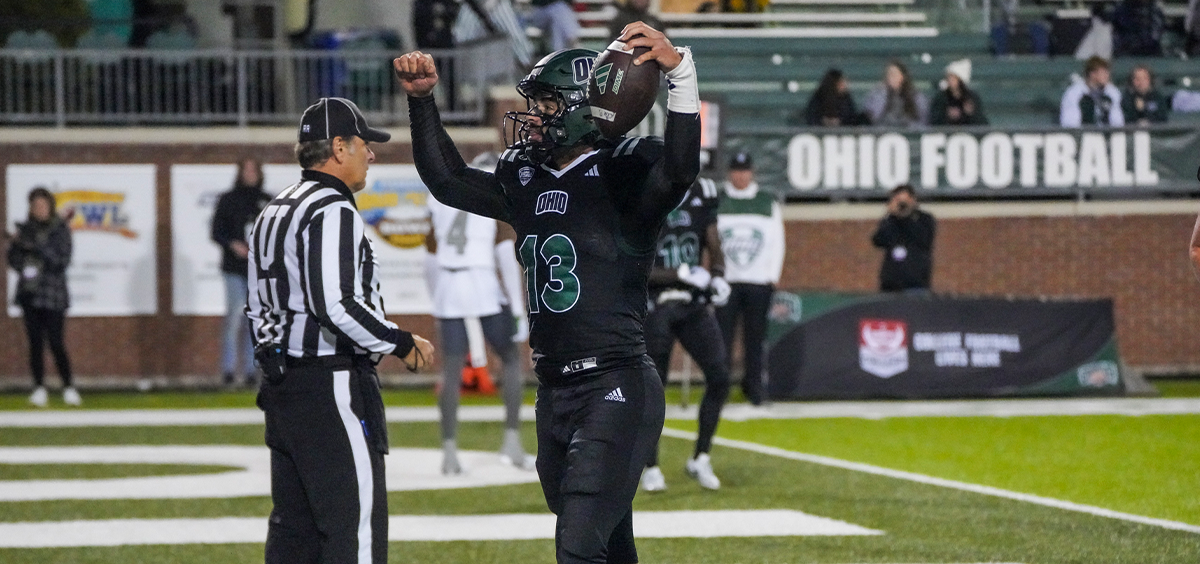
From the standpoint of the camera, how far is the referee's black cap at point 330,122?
500 cm

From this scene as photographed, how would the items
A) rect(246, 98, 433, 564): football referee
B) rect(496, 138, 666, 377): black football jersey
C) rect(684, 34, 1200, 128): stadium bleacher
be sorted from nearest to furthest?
rect(496, 138, 666, 377): black football jersey → rect(246, 98, 433, 564): football referee → rect(684, 34, 1200, 128): stadium bleacher

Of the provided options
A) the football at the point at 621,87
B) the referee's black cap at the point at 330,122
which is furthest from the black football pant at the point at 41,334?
Result: the football at the point at 621,87

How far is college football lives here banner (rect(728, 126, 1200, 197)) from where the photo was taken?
16312 millimetres

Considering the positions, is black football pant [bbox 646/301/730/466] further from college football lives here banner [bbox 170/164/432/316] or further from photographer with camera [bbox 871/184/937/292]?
college football lives here banner [bbox 170/164/432/316]

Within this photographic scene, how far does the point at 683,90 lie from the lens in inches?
164

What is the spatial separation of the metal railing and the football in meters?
12.2

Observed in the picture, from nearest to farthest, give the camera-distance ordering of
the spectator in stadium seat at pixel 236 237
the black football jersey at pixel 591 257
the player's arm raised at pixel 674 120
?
the player's arm raised at pixel 674 120
the black football jersey at pixel 591 257
the spectator in stadium seat at pixel 236 237

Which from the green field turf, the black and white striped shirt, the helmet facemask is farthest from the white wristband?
the green field turf

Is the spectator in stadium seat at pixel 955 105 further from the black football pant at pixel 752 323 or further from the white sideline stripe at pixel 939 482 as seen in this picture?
the white sideline stripe at pixel 939 482

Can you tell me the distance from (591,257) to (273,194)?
38.9 feet

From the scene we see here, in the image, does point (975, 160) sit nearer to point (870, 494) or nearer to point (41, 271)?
point (870, 494)

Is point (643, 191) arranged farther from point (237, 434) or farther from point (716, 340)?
point (237, 434)

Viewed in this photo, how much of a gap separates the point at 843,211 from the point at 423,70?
39.7 feet

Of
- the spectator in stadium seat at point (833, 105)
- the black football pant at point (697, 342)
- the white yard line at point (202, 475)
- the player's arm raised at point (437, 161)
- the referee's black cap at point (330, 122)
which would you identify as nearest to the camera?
the player's arm raised at point (437, 161)
